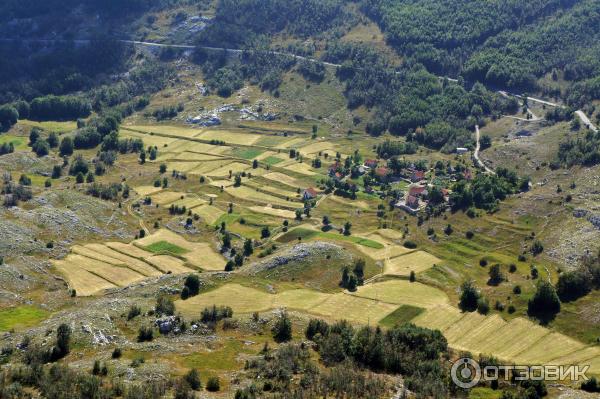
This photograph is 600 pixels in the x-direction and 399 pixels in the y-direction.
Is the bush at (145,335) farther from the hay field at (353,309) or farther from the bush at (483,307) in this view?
the bush at (483,307)

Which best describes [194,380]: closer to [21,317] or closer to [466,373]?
[466,373]

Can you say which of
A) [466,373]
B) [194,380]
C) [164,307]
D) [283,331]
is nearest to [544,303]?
A: [466,373]

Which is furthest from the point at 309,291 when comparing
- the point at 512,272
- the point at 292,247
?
the point at 512,272

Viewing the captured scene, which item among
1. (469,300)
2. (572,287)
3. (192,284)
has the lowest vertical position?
(192,284)

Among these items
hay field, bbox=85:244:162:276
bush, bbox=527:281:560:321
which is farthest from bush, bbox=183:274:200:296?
bush, bbox=527:281:560:321

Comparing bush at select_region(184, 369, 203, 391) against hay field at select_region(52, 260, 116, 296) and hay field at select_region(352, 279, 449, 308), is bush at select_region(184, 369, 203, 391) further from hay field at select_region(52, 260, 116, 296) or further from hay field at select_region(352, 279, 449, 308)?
hay field at select_region(352, 279, 449, 308)

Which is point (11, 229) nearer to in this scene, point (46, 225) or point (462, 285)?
point (46, 225)

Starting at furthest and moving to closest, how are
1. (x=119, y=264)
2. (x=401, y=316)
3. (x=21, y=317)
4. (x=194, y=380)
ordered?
1. (x=119, y=264)
2. (x=401, y=316)
3. (x=21, y=317)
4. (x=194, y=380)
